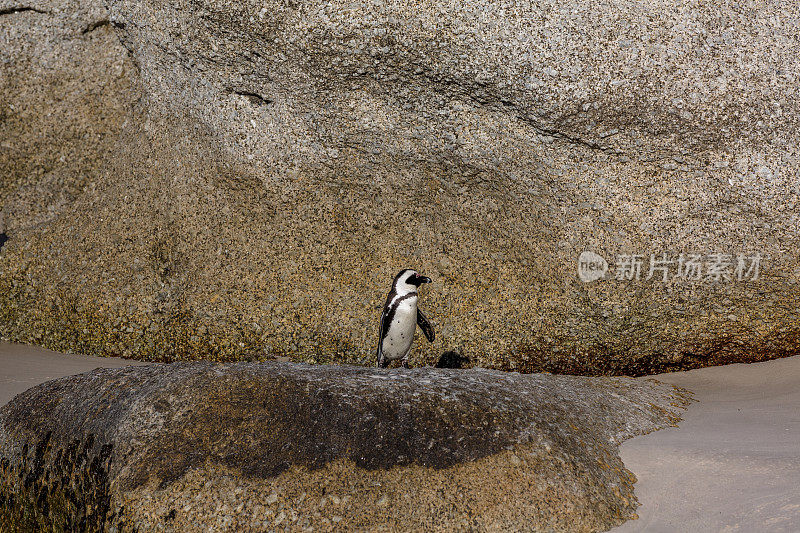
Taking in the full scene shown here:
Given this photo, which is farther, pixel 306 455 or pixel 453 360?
pixel 453 360

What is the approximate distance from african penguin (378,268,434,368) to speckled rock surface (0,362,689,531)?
54.0 inches

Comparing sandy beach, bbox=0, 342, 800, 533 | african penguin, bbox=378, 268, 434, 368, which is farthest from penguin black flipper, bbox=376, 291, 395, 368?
sandy beach, bbox=0, 342, 800, 533

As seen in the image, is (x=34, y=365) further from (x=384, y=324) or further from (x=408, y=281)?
(x=408, y=281)

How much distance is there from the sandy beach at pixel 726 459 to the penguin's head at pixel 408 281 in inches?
74.8

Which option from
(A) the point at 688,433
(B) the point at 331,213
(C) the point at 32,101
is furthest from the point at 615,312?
(C) the point at 32,101

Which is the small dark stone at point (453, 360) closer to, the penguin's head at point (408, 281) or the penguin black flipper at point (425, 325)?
the penguin black flipper at point (425, 325)

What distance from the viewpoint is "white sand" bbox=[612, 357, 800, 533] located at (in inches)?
107

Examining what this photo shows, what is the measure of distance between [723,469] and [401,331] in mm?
2439

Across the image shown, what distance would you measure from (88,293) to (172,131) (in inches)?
57.9

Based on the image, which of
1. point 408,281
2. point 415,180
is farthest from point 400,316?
point 415,180

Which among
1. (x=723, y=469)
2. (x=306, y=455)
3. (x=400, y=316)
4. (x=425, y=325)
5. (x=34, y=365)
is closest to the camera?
(x=306, y=455)

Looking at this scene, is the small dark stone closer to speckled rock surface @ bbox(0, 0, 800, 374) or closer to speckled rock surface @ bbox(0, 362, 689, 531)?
speckled rock surface @ bbox(0, 0, 800, 374)

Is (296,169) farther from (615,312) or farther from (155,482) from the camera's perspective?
(155,482)

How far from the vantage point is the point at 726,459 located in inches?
125
